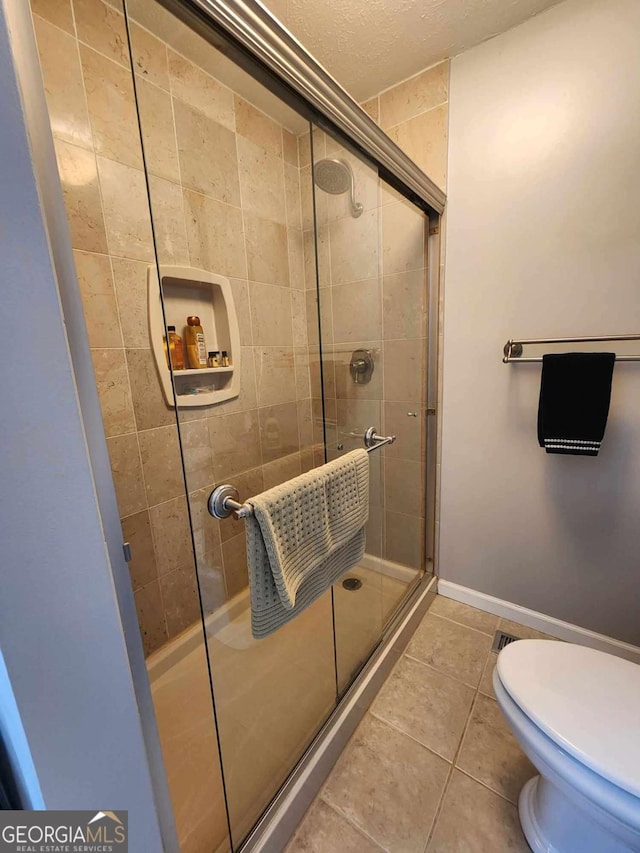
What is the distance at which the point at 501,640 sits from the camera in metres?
1.49

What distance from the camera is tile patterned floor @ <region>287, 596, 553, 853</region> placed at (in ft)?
2.94

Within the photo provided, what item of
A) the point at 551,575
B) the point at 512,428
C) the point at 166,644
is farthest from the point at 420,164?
the point at 166,644

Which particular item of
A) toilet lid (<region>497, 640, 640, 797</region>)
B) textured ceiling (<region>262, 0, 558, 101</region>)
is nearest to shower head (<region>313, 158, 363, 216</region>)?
textured ceiling (<region>262, 0, 558, 101</region>)

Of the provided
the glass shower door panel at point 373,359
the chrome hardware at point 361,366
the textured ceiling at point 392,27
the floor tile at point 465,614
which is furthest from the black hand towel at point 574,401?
the textured ceiling at point 392,27

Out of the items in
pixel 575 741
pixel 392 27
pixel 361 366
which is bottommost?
pixel 575 741

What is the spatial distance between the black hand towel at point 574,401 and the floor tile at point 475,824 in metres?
1.11

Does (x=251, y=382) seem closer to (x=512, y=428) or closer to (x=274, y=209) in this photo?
(x=274, y=209)

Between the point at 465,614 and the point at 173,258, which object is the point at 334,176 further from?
the point at 465,614

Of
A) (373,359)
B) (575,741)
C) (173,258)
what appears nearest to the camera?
(575,741)

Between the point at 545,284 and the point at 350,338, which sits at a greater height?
the point at 545,284

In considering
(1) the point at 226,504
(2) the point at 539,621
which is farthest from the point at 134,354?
(2) the point at 539,621

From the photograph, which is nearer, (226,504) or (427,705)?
(226,504)

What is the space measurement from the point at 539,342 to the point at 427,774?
1539 millimetres

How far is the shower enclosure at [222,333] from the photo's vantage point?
0.85 m
